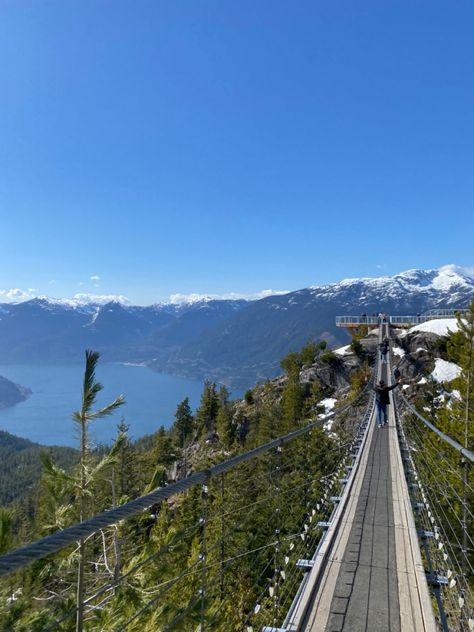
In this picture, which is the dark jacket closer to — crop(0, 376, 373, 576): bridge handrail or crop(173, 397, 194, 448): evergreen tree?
crop(0, 376, 373, 576): bridge handrail

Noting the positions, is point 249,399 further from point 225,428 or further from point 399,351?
point 399,351

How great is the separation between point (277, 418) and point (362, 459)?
26346 mm

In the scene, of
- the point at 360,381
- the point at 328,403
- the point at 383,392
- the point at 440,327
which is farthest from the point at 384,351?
the point at 383,392

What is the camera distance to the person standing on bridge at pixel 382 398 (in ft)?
38.1

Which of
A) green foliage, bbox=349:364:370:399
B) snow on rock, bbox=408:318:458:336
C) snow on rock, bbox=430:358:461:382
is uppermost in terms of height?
snow on rock, bbox=408:318:458:336

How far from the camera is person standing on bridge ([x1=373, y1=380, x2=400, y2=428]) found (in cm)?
1162

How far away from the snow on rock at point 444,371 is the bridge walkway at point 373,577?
23.2 meters

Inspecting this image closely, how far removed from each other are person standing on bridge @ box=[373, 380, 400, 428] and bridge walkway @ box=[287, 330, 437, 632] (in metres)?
5.63

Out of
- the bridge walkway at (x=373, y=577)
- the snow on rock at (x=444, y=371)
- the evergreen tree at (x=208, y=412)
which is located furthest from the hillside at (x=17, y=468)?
the bridge walkway at (x=373, y=577)

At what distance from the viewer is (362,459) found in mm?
8711

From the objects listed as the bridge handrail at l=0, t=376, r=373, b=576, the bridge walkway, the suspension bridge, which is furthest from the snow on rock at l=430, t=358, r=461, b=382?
the bridge handrail at l=0, t=376, r=373, b=576

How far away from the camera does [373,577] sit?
3.77 meters

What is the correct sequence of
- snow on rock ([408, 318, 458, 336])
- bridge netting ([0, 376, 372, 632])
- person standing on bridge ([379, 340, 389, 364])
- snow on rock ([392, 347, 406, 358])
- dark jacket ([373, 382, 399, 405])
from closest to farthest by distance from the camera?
bridge netting ([0, 376, 372, 632]), dark jacket ([373, 382, 399, 405]), person standing on bridge ([379, 340, 389, 364]), snow on rock ([408, 318, 458, 336]), snow on rock ([392, 347, 406, 358])

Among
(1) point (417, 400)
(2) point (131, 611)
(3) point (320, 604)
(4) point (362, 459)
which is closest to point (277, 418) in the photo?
(1) point (417, 400)
